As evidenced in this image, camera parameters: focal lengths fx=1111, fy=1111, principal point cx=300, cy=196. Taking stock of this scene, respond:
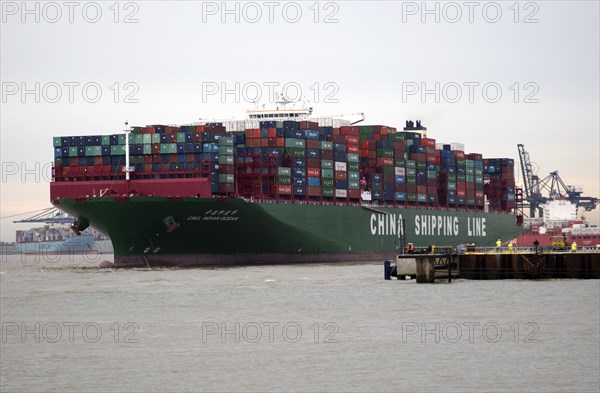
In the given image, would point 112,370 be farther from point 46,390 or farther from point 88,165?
point 88,165

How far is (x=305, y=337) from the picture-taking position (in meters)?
39.9

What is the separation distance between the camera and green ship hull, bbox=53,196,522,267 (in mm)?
77625

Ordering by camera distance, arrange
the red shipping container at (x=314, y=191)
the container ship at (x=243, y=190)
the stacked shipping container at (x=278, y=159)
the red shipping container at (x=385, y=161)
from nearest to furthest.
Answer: the container ship at (x=243, y=190), the stacked shipping container at (x=278, y=159), the red shipping container at (x=314, y=191), the red shipping container at (x=385, y=161)

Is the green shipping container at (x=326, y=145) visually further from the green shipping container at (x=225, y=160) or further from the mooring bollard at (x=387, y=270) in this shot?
the mooring bollard at (x=387, y=270)

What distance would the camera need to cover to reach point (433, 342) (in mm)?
38281

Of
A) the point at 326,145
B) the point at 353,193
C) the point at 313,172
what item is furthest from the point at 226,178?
the point at 353,193
